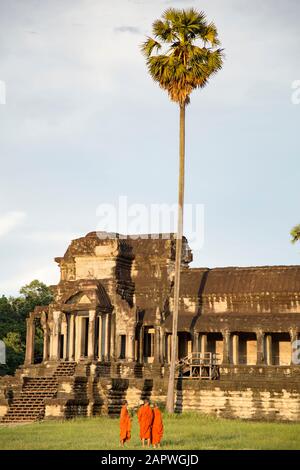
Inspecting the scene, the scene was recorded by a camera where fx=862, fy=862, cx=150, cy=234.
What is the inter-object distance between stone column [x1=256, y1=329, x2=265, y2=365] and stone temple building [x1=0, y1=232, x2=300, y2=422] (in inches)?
2.1

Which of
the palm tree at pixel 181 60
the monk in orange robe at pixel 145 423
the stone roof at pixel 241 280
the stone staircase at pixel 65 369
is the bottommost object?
the monk in orange robe at pixel 145 423

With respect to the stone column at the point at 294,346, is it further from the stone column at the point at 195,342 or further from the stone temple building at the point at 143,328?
the stone column at the point at 195,342

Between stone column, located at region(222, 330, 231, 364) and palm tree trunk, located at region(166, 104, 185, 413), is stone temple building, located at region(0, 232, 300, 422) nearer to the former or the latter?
stone column, located at region(222, 330, 231, 364)

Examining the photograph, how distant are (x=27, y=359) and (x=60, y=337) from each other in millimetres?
2075

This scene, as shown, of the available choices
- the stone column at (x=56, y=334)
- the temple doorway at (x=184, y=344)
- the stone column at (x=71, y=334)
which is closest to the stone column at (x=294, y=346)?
the temple doorway at (x=184, y=344)

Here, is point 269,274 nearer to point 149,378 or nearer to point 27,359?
point 149,378

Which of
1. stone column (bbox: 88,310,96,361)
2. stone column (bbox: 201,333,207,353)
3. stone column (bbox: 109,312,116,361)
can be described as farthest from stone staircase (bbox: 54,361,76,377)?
stone column (bbox: 201,333,207,353)

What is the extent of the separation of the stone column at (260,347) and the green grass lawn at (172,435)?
231 inches

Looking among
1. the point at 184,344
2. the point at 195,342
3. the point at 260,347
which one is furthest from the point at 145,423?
the point at 184,344

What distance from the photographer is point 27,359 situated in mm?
44312

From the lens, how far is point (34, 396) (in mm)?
39031

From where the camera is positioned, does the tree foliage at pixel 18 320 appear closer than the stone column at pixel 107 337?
No

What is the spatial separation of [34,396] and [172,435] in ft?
39.8

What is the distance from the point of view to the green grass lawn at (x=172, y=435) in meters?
25.4
